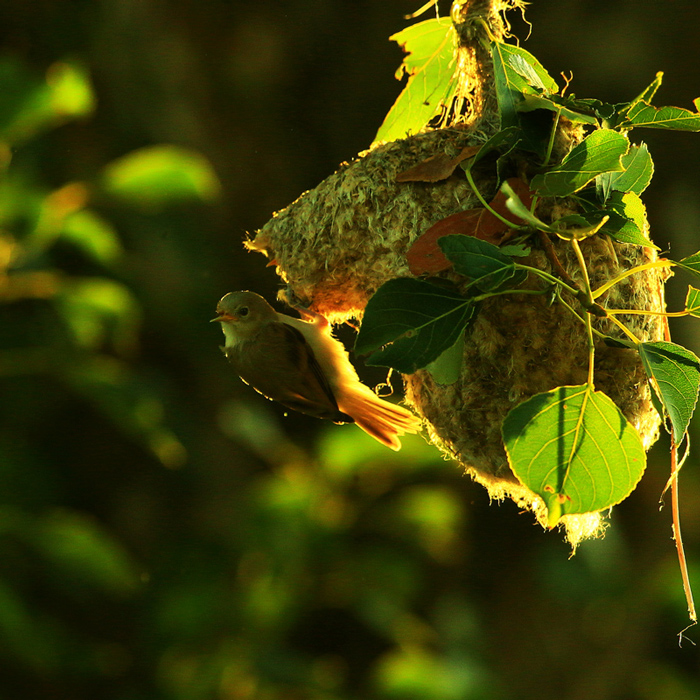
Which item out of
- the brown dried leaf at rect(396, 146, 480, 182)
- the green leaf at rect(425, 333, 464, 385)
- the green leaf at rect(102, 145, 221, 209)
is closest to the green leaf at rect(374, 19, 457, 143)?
the brown dried leaf at rect(396, 146, 480, 182)

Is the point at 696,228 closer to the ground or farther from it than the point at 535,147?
closer to the ground

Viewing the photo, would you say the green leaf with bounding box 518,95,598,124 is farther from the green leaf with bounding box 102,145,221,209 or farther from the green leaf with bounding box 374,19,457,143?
the green leaf with bounding box 102,145,221,209

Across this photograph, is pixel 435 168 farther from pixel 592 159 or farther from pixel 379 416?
pixel 379 416

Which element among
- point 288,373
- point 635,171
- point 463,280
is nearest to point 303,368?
point 288,373

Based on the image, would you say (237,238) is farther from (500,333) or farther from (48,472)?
(500,333)

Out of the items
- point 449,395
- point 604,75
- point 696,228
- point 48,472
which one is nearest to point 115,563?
point 48,472

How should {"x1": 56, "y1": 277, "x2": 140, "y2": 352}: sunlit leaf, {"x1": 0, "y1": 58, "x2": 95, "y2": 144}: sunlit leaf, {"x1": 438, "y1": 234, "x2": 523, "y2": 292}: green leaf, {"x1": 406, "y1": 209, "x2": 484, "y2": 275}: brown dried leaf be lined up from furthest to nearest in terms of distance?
{"x1": 56, "y1": 277, "x2": 140, "y2": 352}: sunlit leaf → {"x1": 0, "y1": 58, "x2": 95, "y2": 144}: sunlit leaf → {"x1": 406, "y1": 209, "x2": 484, "y2": 275}: brown dried leaf → {"x1": 438, "y1": 234, "x2": 523, "y2": 292}: green leaf

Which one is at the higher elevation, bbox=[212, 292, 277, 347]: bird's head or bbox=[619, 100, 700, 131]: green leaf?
bbox=[619, 100, 700, 131]: green leaf
